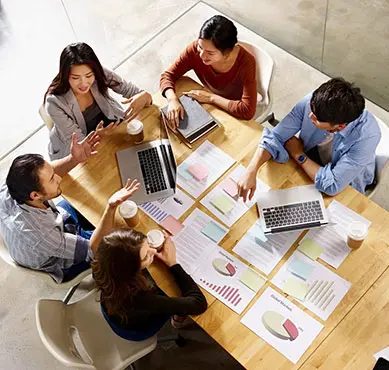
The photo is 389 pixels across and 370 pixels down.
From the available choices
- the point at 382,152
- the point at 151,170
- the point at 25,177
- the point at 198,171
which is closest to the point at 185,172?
the point at 198,171

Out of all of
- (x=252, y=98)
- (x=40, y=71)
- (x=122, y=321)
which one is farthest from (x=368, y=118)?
(x=40, y=71)

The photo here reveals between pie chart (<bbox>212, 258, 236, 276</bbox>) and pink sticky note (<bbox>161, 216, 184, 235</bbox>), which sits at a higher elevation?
pink sticky note (<bbox>161, 216, 184, 235</bbox>)

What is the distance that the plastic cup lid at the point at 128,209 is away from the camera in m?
2.60

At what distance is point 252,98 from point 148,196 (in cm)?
78

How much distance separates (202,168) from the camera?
280 cm

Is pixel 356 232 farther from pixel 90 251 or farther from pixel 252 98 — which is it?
pixel 90 251

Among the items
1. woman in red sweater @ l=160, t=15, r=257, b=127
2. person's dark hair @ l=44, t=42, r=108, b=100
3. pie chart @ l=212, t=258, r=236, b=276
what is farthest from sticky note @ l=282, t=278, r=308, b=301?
Answer: person's dark hair @ l=44, t=42, r=108, b=100

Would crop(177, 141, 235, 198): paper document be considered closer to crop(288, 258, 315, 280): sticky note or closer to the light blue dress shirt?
the light blue dress shirt

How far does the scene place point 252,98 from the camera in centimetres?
301

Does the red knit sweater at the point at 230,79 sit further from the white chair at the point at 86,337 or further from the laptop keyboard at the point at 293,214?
the white chair at the point at 86,337

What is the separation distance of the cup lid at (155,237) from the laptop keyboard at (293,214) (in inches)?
18.9

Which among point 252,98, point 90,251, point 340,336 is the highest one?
point 252,98

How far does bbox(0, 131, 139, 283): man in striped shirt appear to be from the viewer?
2562 millimetres

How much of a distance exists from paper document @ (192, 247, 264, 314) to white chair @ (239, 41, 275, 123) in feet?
3.52
